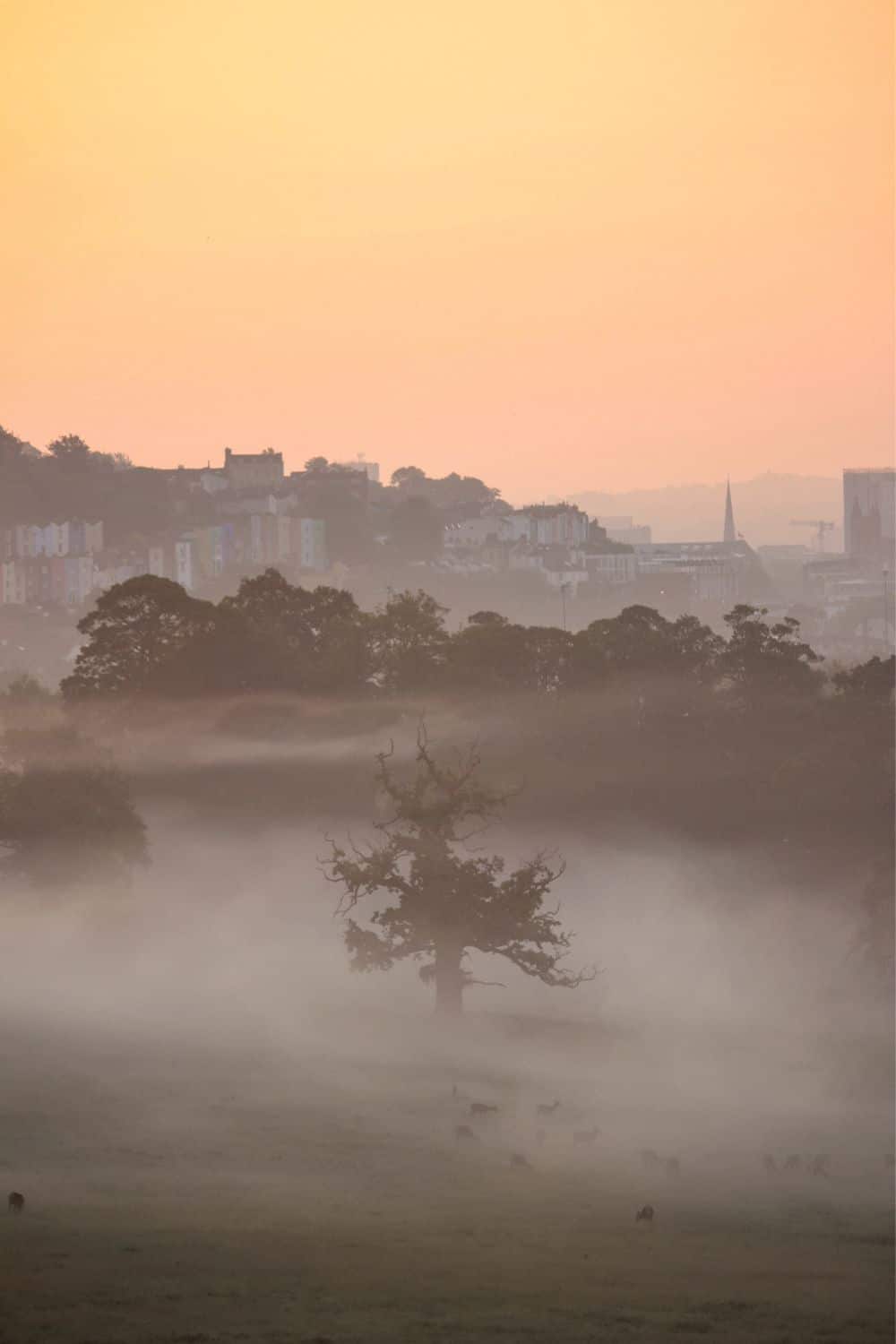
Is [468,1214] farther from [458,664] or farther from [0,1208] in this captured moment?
[458,664]

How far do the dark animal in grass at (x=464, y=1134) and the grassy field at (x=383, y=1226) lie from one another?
26 cm

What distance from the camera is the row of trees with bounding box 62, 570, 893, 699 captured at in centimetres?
6062

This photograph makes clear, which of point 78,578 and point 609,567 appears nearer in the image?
point 78,578

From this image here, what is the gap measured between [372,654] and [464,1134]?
34107 millimetres

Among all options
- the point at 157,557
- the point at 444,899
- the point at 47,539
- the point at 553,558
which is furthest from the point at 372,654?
the point at 553,558

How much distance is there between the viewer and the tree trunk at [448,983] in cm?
3956

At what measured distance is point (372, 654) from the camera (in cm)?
6316

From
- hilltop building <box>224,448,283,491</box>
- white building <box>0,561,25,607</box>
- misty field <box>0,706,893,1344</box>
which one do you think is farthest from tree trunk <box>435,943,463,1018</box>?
hilltop building <box>224,448,283,491</box>

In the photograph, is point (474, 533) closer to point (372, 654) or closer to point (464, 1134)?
point (372, 654)

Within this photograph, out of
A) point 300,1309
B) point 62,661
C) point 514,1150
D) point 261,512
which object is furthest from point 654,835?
point 261,512

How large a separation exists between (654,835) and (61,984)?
2096 cm

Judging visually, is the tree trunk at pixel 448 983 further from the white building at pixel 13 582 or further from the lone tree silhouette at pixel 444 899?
the white building at pixel 13 582

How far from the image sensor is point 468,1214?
25234 millimetres

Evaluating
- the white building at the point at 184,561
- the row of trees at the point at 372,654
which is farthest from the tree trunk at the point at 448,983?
the white building at the point at 184,561
